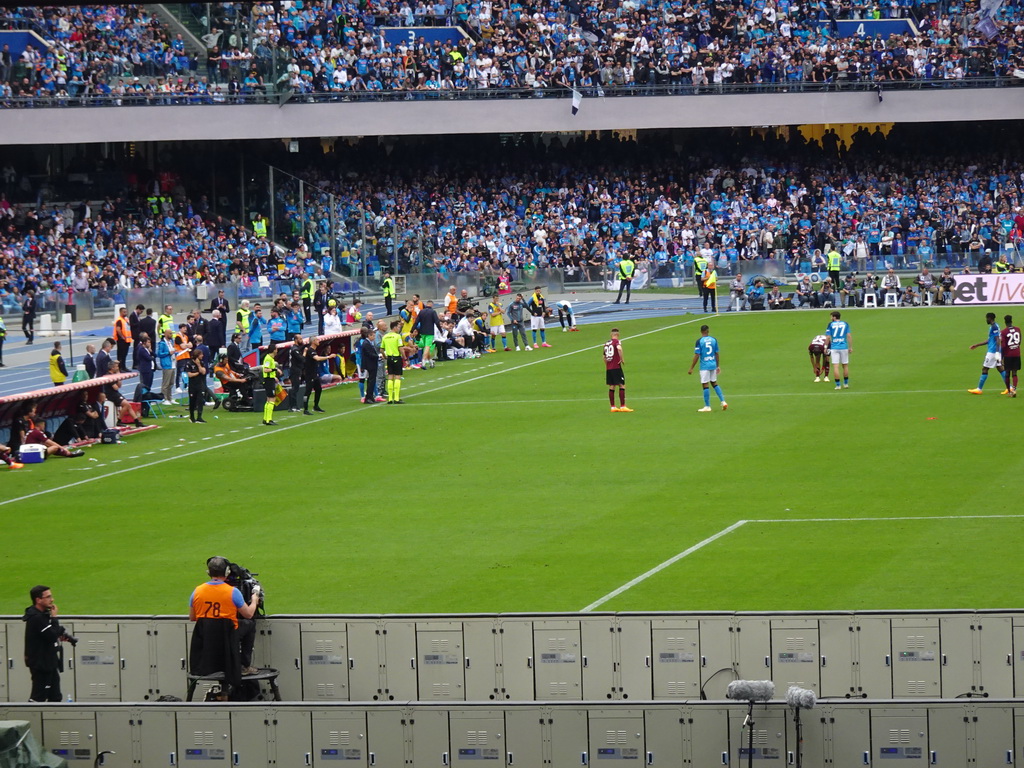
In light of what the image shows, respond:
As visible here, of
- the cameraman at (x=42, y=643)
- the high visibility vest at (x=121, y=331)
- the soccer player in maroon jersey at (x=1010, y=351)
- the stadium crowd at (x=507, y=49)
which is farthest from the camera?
the stadium crowd at (x=507, y=49)

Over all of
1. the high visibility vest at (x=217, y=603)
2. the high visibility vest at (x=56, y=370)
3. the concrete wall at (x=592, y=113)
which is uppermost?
the concrete wall at (x=592, y=113)

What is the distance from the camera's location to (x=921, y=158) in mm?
62844

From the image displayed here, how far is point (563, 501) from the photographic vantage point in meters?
22.2

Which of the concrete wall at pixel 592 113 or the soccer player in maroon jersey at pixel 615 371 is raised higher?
the concrete wall at pixel 592 113

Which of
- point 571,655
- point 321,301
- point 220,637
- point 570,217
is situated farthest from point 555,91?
point 220,637

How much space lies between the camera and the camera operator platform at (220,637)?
12.5 m

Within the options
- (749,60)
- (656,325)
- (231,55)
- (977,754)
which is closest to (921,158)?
(749,60)

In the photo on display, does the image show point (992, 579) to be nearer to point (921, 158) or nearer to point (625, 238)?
point (625, 238)

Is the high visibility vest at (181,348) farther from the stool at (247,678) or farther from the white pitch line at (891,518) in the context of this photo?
the stool at (247,678)

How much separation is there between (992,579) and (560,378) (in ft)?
63.9

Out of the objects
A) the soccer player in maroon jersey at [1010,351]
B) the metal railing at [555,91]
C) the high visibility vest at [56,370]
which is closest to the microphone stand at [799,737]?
the soccer player in maroon jersey at [1010,351]

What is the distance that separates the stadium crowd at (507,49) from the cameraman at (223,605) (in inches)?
1893

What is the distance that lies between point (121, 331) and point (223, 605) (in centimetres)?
2561

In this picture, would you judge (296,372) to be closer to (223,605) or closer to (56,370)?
(56,370)
